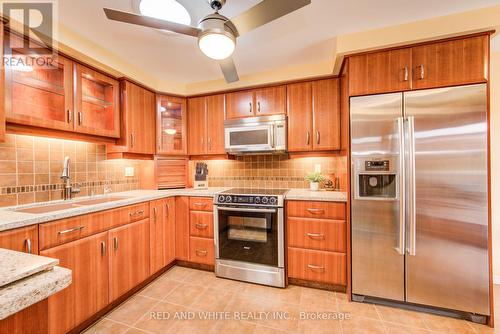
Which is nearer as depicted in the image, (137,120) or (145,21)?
(145,21)

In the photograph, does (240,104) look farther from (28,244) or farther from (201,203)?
(28,244)

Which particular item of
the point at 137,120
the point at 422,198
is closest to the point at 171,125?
the point at 137,120

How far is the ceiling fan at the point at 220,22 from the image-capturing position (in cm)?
115

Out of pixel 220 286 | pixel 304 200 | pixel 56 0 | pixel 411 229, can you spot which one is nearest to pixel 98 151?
pixel 56 0

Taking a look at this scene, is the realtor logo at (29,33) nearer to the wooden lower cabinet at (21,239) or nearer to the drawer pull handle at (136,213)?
the wooden lower cabinet at (21,239)

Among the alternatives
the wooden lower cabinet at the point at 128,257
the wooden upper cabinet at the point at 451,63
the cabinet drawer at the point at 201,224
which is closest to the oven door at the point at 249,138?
the cabinet drawer at the point at 201,224

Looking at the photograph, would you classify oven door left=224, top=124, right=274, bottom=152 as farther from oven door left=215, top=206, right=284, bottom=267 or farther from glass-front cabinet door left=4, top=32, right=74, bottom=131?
glass-front cabinet door left=4, top=32, right=74, bottom=131

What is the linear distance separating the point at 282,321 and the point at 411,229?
1.26 m

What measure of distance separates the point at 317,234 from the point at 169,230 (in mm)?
1625

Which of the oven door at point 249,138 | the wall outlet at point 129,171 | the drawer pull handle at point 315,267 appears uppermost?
the oven door at point 249,138

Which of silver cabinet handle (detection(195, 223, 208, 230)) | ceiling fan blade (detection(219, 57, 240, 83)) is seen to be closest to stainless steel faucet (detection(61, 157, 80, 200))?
silver cabinet handle (detection(195, 223, 208, 230))

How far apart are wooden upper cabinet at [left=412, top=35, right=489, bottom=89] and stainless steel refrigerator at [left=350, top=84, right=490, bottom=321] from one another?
76 mm

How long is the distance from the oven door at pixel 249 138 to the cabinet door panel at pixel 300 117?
250 mm

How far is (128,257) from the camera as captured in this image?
1.91 meters
